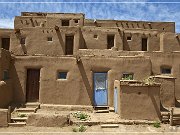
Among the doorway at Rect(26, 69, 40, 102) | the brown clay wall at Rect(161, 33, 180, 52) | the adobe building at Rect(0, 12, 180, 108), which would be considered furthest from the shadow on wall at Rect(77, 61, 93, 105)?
the brown clay wall at Rect(161, 33, 180, 52)

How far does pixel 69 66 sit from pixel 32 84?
9.62 ft

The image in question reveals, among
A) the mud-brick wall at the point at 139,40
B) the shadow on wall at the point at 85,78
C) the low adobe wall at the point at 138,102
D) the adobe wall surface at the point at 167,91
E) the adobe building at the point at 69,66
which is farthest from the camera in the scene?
the mud-brick wall at the point at 139,40

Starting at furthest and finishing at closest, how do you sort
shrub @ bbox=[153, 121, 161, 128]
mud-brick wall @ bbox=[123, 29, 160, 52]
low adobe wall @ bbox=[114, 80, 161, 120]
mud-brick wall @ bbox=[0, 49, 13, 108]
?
mud-brick wall @ bbox=[123, 29, 160, 52], mud-brick wall @ bbox=[0, 49, 13, 108], low adobe wall @ bbox=[114, 80, 161, 120], shrub @ bbox=[153, 121, 161, 128]

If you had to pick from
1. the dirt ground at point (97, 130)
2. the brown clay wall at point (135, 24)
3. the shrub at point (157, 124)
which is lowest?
the dirt ground at point (97, 130)

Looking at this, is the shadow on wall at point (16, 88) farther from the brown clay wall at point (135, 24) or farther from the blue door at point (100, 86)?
the brown clay wall at point (135, 24)

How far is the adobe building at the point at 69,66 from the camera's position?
20344 mm

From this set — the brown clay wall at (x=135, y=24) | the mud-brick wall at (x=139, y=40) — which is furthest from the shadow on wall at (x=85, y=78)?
the brown clay wall at (x=135, y=24)

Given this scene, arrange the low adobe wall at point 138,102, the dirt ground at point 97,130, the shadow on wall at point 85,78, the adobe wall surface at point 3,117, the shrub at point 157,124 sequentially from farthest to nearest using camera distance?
the shadow on wall at point 85,78
the low adobe wall at point 138,102
the shrub at point 157,124
the adobe wall surface at point 3,117
the dirt ground at point 97,130

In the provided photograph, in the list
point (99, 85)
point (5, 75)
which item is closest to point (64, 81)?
point (99, 85)

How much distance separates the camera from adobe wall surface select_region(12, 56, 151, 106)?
20344mm

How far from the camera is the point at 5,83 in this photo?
1839cm

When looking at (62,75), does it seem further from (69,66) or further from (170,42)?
(170,42)

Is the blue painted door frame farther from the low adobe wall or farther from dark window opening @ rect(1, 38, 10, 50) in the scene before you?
dark window opening @ rect(1, 38, 10, 50)

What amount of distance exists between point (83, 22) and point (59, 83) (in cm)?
939
